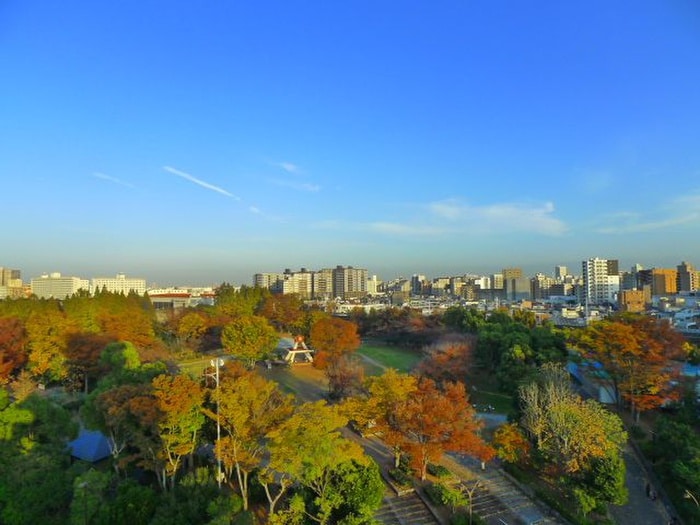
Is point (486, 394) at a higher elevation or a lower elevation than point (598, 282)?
lower

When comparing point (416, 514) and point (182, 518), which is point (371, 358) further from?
point (182, 518)

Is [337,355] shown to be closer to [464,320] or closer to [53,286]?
[464,320]

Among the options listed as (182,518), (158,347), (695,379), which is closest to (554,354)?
(695,379)

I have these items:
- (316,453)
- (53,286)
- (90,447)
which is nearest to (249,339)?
(90,447)

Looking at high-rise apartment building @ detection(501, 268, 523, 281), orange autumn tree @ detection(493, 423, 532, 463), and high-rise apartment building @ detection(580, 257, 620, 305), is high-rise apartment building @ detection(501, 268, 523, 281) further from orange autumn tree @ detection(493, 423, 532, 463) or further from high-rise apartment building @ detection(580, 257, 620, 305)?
orange autumn tree @ detection(493, 423, 532, 463)

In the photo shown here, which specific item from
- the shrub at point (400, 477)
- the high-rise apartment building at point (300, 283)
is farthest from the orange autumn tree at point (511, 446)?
the high-rise apartment building at point (300, 283)

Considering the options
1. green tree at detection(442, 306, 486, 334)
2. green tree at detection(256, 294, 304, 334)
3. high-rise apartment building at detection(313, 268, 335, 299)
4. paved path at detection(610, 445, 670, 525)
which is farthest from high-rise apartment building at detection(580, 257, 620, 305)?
paved path at detection(610, 445, 670, 525)
